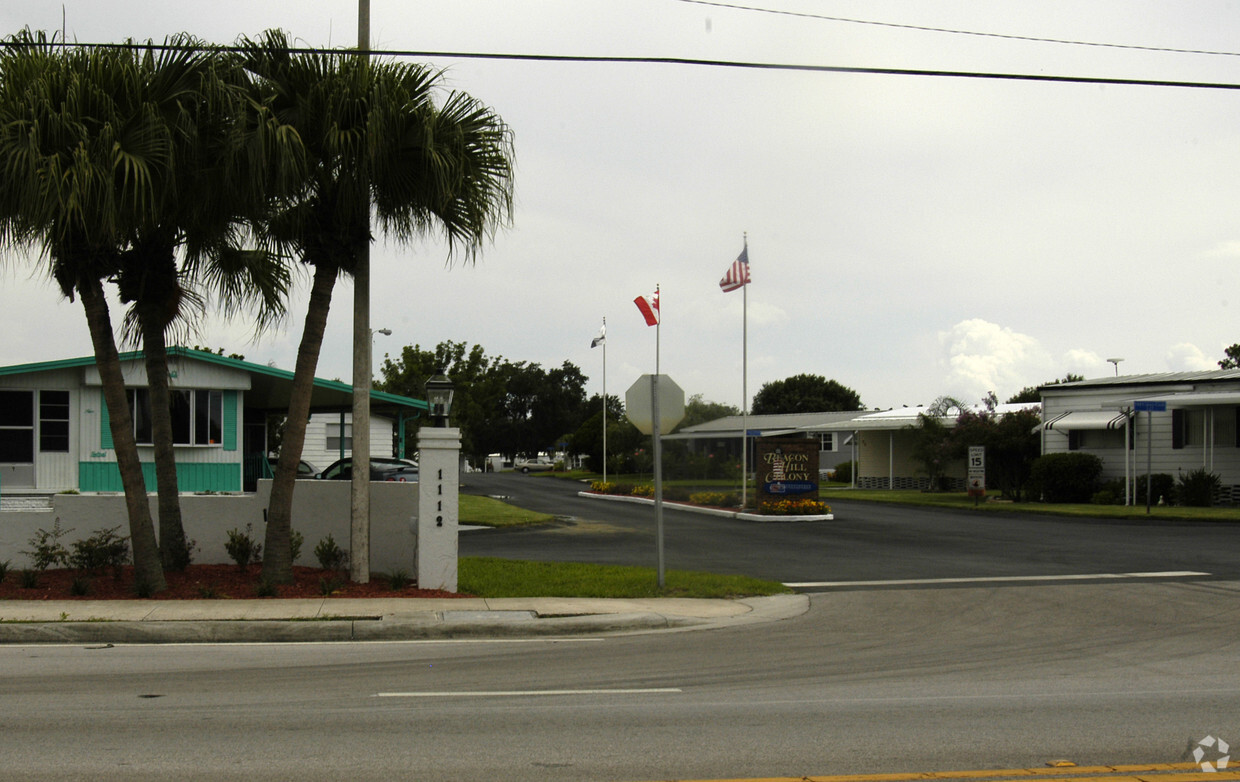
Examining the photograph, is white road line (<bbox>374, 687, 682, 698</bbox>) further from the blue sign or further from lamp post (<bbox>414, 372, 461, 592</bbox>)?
the blue sign

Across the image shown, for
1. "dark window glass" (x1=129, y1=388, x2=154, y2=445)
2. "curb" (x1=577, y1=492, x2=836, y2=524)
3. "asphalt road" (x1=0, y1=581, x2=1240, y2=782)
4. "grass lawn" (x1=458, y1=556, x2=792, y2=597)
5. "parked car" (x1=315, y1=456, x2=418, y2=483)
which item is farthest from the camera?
"curb" (x1=577, y1=492, x2=836, y2=524)

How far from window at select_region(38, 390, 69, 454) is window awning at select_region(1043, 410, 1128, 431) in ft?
94.5

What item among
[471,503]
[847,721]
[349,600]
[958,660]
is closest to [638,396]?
[349,600]

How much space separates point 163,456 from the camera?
1328 centimetres

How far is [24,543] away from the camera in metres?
14.2

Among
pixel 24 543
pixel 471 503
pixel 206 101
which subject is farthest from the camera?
pixel 471 503

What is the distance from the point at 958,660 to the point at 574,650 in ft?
11.5

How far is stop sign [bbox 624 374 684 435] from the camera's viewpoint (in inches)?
561

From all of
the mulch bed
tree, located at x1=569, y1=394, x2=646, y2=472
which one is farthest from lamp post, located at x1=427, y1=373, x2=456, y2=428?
tree, located at x1=569, y1=394, x2=646, y2=472

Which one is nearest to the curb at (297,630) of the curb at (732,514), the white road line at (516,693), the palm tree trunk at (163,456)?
the palm tree trunk at (163,456)

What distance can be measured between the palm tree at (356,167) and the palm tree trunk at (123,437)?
4.35 ft

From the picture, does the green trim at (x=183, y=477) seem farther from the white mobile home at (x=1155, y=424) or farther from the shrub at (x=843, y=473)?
the shrub at (x=843, y=473)

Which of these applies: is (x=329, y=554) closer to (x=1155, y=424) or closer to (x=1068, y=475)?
(x=1068, y=475)

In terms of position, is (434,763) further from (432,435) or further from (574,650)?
(432,435)
